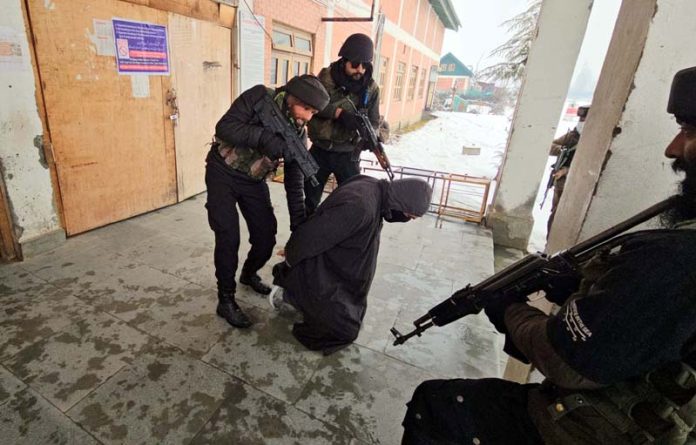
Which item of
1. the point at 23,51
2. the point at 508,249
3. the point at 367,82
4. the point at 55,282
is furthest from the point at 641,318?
the point at 508,249

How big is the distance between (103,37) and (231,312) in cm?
266

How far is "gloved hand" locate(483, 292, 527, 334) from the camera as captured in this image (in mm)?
1241

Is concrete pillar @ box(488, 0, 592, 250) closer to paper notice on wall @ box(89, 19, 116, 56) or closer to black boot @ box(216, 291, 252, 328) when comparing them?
black boot @ box(216, 291, 252, 328)

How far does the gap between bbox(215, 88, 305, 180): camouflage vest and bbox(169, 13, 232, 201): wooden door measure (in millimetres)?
2161

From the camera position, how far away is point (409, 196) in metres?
1.91

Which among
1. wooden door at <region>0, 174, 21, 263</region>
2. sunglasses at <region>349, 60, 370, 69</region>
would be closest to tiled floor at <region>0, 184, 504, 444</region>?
wooden door at <region>0, 174, 21, 263</region>

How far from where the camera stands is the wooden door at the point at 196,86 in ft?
12.4

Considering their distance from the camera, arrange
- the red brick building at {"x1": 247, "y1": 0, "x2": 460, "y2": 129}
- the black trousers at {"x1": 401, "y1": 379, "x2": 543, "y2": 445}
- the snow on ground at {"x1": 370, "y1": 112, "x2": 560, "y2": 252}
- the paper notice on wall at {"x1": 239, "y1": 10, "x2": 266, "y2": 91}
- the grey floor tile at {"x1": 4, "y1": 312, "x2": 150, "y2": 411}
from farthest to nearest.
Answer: the snow on ground at {"x1": 370, "y1": 112, "x2": 560, "y2": 252} → the red brick building at {"x1": 247, "y1": 0, "x2": 460, "y2": 129} → the paper notice on wall at {"x1": 239, "y1": 10, "x2": 266, "y2": 91} → the grey floor tile at {"x1": 4, "y1": 312, "x2": 150, "y2": 411} → the black trousers at {"x1": 401, "y1": 379, "x2": 543, "y2": 445}

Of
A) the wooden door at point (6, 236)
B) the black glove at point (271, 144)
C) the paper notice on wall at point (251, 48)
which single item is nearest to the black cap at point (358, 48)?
the black glove at point (271, 144)

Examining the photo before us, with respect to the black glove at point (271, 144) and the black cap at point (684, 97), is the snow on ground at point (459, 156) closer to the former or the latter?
the black glove at point (271, 144)

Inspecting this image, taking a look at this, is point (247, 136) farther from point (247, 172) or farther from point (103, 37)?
point (103, 37)

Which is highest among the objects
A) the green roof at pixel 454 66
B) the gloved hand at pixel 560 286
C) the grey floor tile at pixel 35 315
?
the green roof at pixel 454 66

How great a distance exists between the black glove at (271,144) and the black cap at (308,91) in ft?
0.84

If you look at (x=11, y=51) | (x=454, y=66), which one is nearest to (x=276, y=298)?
(x=11, y=51)
